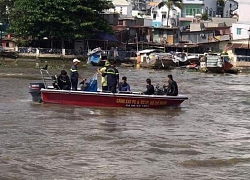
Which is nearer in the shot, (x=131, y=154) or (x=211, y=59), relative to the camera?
(x=131, y=154)

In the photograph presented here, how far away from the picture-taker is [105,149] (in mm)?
13297

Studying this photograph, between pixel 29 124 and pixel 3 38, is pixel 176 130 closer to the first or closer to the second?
pixel 29 124

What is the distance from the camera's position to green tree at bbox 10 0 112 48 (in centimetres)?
5194

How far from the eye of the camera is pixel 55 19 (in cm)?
5134

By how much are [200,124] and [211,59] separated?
26.9 metres

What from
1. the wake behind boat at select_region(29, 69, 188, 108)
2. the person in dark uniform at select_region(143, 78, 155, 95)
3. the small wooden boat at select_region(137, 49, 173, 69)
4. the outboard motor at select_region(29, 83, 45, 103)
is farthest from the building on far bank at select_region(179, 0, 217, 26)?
the outboard motor at select_region(29, 83, 45, 103)

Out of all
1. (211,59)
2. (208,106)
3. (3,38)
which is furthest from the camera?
(3,38)

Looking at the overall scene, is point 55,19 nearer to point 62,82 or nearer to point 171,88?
point 62,82

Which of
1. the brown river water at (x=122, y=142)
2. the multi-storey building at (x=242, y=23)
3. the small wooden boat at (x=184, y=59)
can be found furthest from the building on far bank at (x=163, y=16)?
the brown river water at (x=122, y=142)

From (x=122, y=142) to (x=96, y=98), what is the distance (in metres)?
5.11

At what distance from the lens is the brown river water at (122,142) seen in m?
11.3

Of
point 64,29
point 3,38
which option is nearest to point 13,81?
point 64,29

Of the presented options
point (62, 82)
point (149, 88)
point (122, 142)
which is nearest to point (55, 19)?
point (62, 82)

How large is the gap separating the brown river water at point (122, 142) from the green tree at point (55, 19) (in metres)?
30.2
